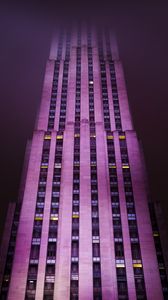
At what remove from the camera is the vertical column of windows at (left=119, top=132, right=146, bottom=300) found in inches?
2132

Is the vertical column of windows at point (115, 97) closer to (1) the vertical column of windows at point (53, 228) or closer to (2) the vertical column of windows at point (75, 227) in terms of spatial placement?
(2) the vertical column of windows at point (75, 227)

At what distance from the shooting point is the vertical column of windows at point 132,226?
5416cm

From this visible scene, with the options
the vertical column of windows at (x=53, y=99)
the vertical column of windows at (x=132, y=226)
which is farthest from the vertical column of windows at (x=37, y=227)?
the vertical column of windows at (x=132, y=226)

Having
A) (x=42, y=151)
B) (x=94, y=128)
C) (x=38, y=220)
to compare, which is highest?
(x=94, y=128)

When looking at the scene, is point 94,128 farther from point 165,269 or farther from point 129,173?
point 165,269

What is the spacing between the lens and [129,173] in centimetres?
7550

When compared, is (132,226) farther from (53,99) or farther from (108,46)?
(108,46)

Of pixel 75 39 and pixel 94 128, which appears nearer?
pixel 94 128

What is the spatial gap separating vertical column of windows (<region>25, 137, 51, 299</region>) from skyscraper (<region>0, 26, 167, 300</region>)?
6.8 inches

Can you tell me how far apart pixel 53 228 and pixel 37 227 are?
325 centimetres

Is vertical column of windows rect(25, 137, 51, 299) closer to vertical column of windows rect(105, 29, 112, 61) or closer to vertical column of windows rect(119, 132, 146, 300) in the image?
vertical column of windows rect(119, 132, 146, 300)

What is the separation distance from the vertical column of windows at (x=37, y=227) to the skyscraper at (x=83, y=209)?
0.57ft

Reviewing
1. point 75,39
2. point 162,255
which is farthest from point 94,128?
point 75,39

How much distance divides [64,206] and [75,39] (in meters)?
89.5
